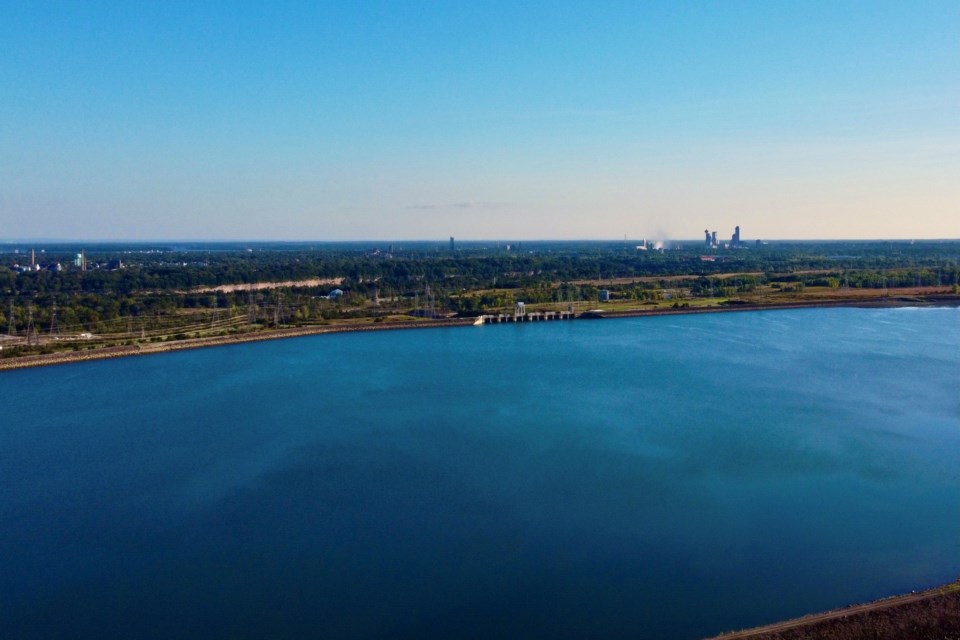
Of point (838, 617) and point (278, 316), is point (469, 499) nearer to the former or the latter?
point (838, 617)

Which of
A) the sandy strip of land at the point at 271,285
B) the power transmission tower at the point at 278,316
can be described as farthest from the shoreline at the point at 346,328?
the sandy strip of land at the point at 271,285

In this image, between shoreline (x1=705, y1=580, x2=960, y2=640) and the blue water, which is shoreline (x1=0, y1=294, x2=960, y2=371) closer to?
the blue water

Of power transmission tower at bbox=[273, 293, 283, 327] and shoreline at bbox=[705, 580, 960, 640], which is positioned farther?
power transmission tower at bbox=[273, 293, 283, 327]

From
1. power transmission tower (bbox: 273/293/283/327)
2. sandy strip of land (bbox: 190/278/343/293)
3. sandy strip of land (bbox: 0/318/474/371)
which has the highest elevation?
sandy strip of land (bbox: 190/278/343/293)

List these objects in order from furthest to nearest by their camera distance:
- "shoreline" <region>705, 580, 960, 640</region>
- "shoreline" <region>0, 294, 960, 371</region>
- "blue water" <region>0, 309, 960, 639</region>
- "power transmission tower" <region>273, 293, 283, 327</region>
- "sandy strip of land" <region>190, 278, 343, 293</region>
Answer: "sandy strip of land" <region>190, 278, 343, 293</region> → "power transmission tower" <region>273, 293, 283, 327</region> → "shoreline" <region>0, 294, 960, 371</region> → "blue water" <region>0, 309, 960, 639</region> → "shoreline" <region>705, 580, 960, 640</region>

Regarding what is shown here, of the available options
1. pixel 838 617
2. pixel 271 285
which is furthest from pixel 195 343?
pixel 838 617

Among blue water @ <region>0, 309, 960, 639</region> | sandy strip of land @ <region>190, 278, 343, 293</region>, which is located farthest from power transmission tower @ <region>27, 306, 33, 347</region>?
sandy strip of land @ <region>190, 278, 343, 293</region>

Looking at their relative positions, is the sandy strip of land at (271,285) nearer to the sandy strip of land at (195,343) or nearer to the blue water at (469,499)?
the sandy strip of land at (195,343)
